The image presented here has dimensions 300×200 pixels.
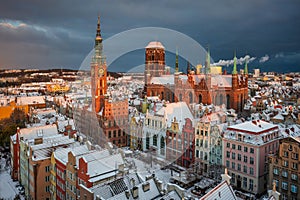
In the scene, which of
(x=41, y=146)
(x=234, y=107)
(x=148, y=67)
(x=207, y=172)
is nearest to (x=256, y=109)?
(x=234, y=107)

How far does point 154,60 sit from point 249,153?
8719cm

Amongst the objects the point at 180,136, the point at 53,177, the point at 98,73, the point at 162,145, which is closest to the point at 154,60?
the point at 98,73

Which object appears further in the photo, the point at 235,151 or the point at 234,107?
the point at 234,107

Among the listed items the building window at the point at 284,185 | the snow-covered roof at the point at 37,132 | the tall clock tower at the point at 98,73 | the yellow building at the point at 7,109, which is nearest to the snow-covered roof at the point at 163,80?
the tall clock tower at the point at 98,73

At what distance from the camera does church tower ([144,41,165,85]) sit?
12150 cm

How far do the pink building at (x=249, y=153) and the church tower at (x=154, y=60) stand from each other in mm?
79495

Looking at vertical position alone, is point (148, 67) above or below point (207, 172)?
above

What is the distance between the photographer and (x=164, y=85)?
10875 cm

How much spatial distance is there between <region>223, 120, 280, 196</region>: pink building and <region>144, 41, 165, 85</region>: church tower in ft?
261

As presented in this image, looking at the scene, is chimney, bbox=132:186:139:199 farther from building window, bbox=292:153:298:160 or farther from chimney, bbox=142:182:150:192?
building window, bbox=292:153:298:160

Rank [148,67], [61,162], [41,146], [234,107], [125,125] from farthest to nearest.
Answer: [148,67], [234,107], [125,125], [41,146], [61,162]

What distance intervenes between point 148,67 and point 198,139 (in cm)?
7606

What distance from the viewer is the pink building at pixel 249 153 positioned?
133 ft

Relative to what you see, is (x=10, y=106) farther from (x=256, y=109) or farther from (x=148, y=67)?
(x=256, y=109)
